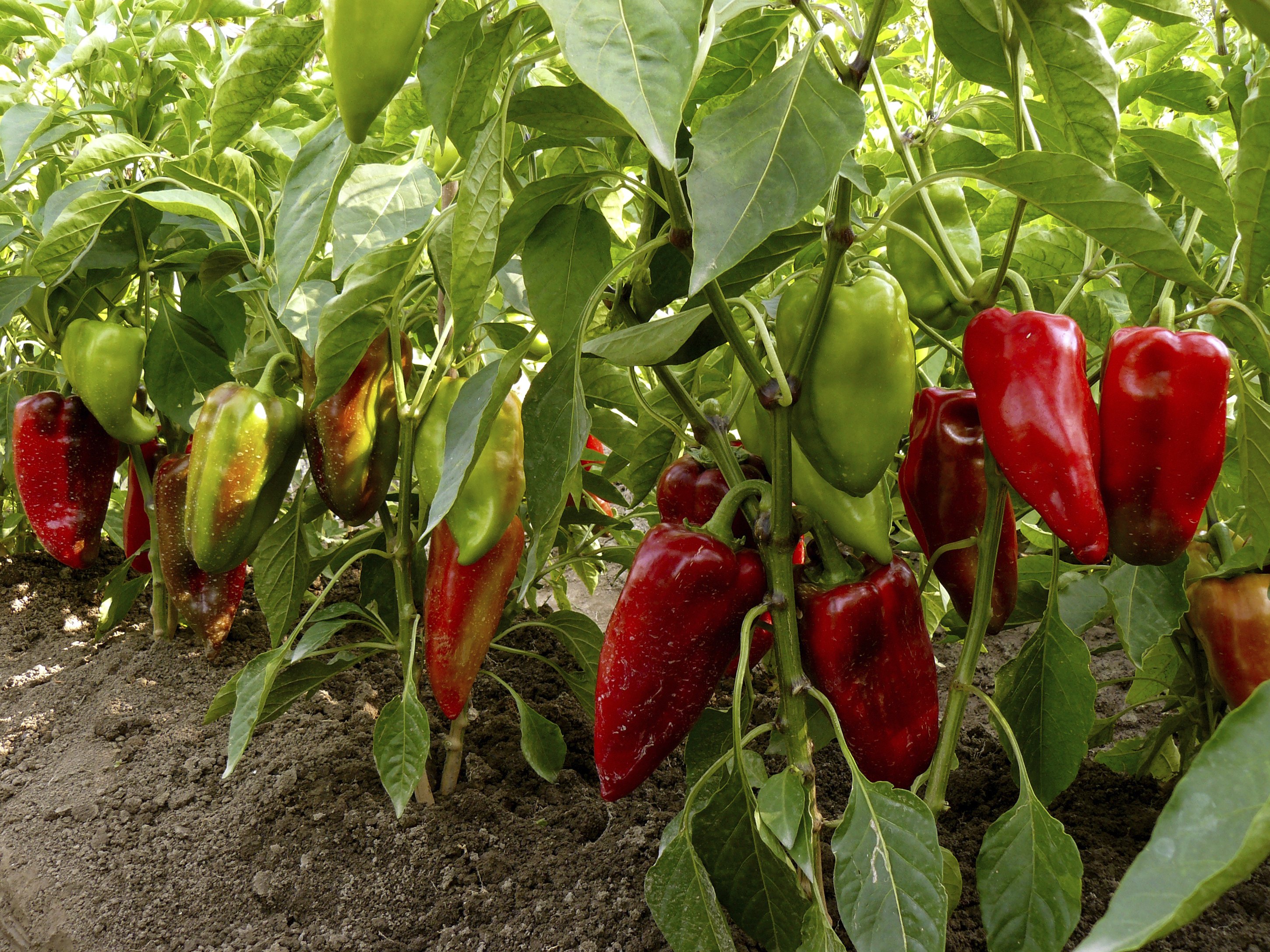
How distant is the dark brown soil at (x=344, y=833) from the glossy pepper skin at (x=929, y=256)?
564 mm

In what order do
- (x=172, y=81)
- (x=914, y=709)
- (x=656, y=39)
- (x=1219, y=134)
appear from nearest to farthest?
(x=656, y=39)
(x=914, y=709)
(x=172, y=81)
(x=1219, y=134)

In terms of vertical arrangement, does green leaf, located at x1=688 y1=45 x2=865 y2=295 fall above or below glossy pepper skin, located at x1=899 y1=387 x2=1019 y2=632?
above

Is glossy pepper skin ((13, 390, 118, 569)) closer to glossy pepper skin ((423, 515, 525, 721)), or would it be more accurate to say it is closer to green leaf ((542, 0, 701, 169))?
glossy pepper skin ((423, 515, 525, 721))

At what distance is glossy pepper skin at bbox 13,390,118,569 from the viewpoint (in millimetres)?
1310

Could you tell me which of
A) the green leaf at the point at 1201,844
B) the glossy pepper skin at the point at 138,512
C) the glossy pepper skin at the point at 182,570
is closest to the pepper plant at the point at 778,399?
the green leaf at the point at 1201,844

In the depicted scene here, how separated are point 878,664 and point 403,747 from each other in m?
0.48

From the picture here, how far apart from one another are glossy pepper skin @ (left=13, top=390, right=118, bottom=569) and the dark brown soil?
27cm

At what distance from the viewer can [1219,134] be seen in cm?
139

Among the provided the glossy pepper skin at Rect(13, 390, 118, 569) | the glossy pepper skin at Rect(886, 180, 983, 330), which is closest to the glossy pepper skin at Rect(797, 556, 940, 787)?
the glossy pepper skin at Rect(886, 180, 983, 330)

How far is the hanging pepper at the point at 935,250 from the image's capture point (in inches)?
28.7

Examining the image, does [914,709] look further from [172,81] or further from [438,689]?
[172,81]

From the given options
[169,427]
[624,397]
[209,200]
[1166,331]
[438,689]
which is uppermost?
[209,200]

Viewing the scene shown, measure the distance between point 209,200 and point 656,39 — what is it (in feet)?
2.24

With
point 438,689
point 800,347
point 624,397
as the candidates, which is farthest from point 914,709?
point 438,689
